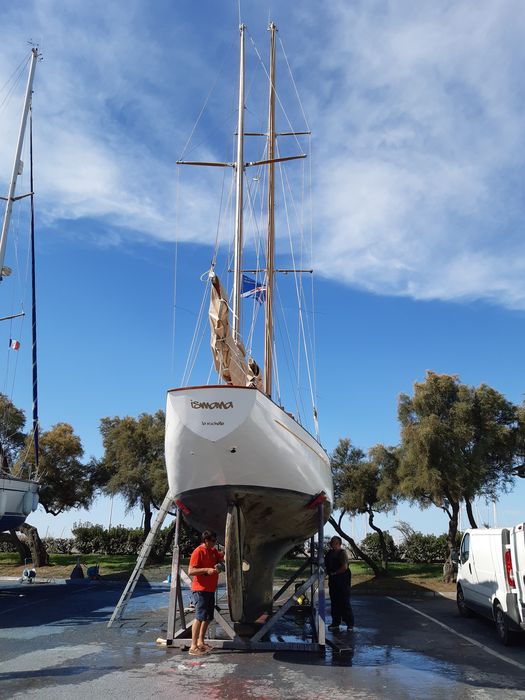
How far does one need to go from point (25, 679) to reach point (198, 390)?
405 cm

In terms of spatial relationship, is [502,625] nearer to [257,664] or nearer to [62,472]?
[257,664]

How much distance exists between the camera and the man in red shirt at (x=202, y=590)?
802cm

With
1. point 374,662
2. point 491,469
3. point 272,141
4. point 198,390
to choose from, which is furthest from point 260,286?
point 491,469

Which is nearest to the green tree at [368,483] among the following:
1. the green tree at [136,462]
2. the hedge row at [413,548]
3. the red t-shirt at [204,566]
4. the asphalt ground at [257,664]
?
the hedge row at [413,548]

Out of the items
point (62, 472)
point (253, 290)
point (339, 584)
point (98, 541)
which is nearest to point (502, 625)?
point (339, 584)

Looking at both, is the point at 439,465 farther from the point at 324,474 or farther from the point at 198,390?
the point at 198,390

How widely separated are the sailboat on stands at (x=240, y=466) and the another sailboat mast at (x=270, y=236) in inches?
204

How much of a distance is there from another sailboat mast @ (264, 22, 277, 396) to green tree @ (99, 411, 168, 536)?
1400cm

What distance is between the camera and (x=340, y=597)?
10781 millimetres

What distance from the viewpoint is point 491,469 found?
79.7 feet

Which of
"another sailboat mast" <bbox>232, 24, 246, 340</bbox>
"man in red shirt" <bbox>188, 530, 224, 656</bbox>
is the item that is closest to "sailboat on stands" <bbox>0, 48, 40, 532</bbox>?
"another sailboat mast" <bbox>232, 24, 246, 340</bbox>

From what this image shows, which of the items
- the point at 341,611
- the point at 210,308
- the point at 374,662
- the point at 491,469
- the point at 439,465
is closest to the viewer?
the point at 374,662

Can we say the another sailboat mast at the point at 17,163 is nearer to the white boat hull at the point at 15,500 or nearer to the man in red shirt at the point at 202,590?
the white boat hull at the point at 15,500

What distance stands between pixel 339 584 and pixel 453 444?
43.3 feet
